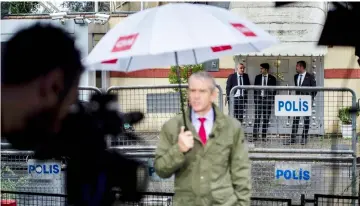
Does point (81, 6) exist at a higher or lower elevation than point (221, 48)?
higher

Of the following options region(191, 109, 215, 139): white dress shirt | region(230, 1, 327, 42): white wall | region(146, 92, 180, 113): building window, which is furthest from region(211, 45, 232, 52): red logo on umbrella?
region(146, 92, 180, 113): building window

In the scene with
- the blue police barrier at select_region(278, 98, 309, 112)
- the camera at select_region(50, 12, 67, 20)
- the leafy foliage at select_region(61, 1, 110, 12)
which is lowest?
the blue police barrier at select_region(278, 98, 309, 112)

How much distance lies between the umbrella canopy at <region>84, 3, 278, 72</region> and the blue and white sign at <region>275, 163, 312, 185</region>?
1.61 m

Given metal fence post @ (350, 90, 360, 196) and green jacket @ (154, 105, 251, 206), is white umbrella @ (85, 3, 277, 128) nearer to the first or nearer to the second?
green jacket @ (154, 105, 251, 206)

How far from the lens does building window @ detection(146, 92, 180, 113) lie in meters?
5.25

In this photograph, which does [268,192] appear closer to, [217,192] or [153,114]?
[153,114]

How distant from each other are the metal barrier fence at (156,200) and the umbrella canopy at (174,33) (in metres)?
1.21

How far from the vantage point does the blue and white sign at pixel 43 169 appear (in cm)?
485

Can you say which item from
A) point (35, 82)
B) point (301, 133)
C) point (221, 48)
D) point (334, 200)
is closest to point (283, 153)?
Result: point (301, 133)

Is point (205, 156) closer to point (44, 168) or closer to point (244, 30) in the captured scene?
point (244, 30)

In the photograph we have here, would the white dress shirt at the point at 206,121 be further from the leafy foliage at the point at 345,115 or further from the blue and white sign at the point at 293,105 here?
the leafy foliage at the point at 345,115

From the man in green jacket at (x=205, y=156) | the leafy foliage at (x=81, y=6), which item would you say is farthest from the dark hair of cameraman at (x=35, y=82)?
the man in green jacket at (x=205, y=156)

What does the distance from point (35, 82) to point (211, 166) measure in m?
1.11

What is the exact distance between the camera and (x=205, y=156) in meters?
3.67
